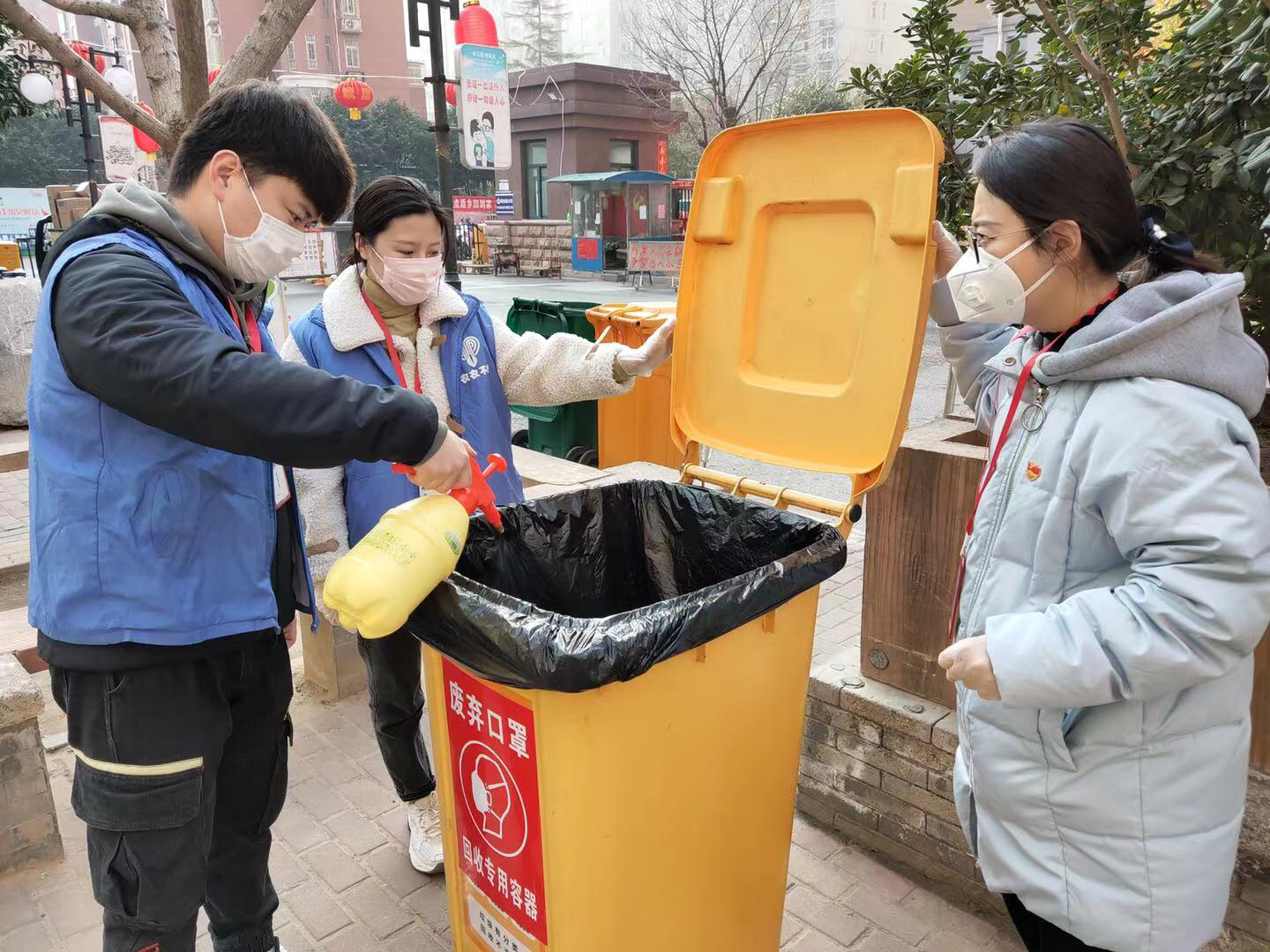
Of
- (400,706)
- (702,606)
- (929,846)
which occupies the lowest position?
(929,846)

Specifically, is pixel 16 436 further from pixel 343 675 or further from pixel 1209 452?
pixel 1209 452

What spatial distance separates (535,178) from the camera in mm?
30203

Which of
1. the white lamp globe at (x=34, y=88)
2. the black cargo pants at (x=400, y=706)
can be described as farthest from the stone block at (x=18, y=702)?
the white lamp globe at (x=34, y=88)

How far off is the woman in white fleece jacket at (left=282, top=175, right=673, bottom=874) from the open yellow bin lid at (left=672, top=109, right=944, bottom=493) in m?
0.20

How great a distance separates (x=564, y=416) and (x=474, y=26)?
17.1 feet

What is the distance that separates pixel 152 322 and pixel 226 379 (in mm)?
133

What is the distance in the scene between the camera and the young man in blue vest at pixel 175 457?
118 cm

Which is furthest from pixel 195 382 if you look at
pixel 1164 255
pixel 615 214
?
pixel 615 214

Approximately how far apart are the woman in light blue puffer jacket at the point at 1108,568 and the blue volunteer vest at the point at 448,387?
1.13 metres

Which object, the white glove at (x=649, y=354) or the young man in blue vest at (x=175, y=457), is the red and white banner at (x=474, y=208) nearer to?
the white glove at (x=649, y=354)

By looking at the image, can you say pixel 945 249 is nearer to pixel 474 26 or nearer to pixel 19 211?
pixel 474 26

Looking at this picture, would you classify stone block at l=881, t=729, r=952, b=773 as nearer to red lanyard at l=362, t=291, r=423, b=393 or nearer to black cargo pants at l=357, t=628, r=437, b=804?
black cargo pants at l=357, t=628, r=437, b=804

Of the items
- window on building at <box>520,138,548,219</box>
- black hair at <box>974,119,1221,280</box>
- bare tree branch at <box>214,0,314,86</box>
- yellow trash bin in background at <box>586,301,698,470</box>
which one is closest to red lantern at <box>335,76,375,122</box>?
window on building at <box>520,138,548,219</box>

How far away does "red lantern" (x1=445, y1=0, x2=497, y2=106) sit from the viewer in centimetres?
847
